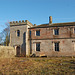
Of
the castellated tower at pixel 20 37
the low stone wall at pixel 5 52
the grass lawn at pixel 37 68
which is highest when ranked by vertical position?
the castellated tower at pixel 20 37

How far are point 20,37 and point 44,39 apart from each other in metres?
5.45

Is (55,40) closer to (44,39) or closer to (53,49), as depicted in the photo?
(53,49)

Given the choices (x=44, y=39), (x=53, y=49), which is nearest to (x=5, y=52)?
(x=44, y=39)

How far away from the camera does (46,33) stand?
22.8m

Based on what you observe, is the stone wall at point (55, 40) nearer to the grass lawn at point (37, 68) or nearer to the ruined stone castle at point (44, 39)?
the ruined stone castle at point (44, 39)

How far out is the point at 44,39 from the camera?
22625 millimetres

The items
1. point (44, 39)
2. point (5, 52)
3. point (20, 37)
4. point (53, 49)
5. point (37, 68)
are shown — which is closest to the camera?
point (37, 68)

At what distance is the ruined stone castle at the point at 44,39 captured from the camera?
70.4ft

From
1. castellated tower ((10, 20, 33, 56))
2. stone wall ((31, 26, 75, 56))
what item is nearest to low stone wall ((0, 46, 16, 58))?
castellated tower ((10, 20, 33, 56))

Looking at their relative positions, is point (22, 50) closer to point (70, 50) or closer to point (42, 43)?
point (42, 43)

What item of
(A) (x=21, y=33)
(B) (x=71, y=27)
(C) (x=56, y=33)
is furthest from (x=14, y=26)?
(B) (x=71, y=27)

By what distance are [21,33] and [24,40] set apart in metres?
1.77

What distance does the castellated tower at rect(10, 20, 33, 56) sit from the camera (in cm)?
2331

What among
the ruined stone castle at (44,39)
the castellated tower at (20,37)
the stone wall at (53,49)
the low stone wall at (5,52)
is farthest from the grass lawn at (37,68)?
the castellated tower at (20,37)
